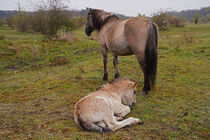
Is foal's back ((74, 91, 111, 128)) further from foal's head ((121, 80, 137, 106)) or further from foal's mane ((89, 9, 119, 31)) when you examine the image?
foal's mane ((89, 9, 119, 31))

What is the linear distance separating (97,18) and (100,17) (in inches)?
6.4

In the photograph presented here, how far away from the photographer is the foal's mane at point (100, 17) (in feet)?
22.7

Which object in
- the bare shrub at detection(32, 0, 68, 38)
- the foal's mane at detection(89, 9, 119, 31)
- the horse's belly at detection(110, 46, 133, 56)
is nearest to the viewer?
the horse's belly at detection(110, 46, 133, 56)

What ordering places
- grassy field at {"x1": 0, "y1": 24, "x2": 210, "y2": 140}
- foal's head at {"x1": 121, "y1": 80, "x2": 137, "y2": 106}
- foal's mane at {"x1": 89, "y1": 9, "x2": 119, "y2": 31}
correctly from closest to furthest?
grassy field at {"x1": 0, "y1": 24, "x2": 210, "y2": 140} → foal's head at {"x1": 121, "y1": 80, "x2": 137, "y2": 106} → foal's mane at {"x1": 89, "y1": 9, "x2": 119, "y2": 31}

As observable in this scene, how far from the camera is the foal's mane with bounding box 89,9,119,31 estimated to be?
690 centimetres

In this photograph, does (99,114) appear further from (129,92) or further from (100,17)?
(100,17)

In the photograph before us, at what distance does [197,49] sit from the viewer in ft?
39.1

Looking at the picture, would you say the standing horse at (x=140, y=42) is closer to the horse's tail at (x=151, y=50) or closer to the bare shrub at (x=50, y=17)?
the horse's tail at (x=151, y=50)

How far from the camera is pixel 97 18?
7.26 meters

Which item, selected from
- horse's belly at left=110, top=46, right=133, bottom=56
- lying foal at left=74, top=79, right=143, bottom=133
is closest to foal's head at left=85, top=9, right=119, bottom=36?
horse's belly at left=110, top=46, right=133, bottom=56

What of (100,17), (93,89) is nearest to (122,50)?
(93,89)

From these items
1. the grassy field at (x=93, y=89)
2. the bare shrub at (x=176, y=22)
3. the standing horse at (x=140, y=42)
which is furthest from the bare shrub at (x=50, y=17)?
the bare shrub at (x=176, y=22)

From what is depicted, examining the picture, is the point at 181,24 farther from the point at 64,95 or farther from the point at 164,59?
the point at 64,95

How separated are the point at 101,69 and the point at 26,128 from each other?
5495mm
